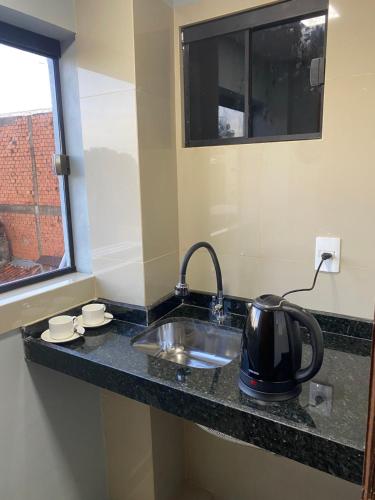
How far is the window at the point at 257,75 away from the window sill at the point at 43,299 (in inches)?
29.9

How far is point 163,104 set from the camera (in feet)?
4.74

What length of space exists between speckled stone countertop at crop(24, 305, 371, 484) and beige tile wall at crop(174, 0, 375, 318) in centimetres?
23

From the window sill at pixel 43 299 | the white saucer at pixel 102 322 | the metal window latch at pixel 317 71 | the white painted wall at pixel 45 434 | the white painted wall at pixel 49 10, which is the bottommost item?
the white painted wall at pixel 45 434

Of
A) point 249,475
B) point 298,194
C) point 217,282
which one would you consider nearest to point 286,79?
point 298,194

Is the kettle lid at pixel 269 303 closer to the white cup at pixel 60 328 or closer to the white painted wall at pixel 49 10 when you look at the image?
the white cup at pixel 60 328

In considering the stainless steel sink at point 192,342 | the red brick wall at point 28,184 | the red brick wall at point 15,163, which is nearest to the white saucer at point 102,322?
the stainless steel sink at point 192,342

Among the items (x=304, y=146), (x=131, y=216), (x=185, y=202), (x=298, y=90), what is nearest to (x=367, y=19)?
(x=298, y=90)

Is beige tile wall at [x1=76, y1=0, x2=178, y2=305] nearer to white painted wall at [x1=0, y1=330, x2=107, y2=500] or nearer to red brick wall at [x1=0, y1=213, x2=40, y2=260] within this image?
red brick wall at [x1=0, y1=213, x2=40, y2=260]

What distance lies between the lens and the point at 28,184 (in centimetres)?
142

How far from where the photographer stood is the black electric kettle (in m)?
0.93

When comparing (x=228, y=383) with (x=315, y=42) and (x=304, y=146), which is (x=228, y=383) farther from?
(x=315, y=42)

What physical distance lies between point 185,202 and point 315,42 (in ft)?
2.51

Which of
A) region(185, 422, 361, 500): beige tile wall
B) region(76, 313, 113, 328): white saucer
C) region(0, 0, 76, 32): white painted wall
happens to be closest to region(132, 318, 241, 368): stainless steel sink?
region(76, 313, 113, 328): white saucer

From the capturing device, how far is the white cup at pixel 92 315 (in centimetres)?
140
